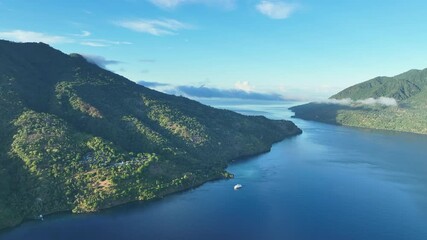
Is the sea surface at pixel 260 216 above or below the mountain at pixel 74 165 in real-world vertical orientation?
below

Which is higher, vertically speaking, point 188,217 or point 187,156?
point 187,156

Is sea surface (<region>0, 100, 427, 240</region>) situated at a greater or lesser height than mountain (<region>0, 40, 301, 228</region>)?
lesser

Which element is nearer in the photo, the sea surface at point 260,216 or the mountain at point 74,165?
the sea surface at point 260,216

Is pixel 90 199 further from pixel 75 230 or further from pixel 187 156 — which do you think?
pixel 187 156

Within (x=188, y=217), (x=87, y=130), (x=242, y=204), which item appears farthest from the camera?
(x=87, y=130)

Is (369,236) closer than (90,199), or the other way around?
(369,236)

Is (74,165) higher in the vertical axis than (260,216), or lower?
higher

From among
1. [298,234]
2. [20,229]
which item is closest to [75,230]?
[20,229]

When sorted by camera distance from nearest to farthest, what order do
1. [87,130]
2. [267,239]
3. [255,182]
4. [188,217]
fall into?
[267,239] < [188,217] < [255,182] < [87,130]

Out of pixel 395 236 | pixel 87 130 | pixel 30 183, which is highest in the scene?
pixel 87 130

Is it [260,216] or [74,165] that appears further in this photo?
[74,165]
